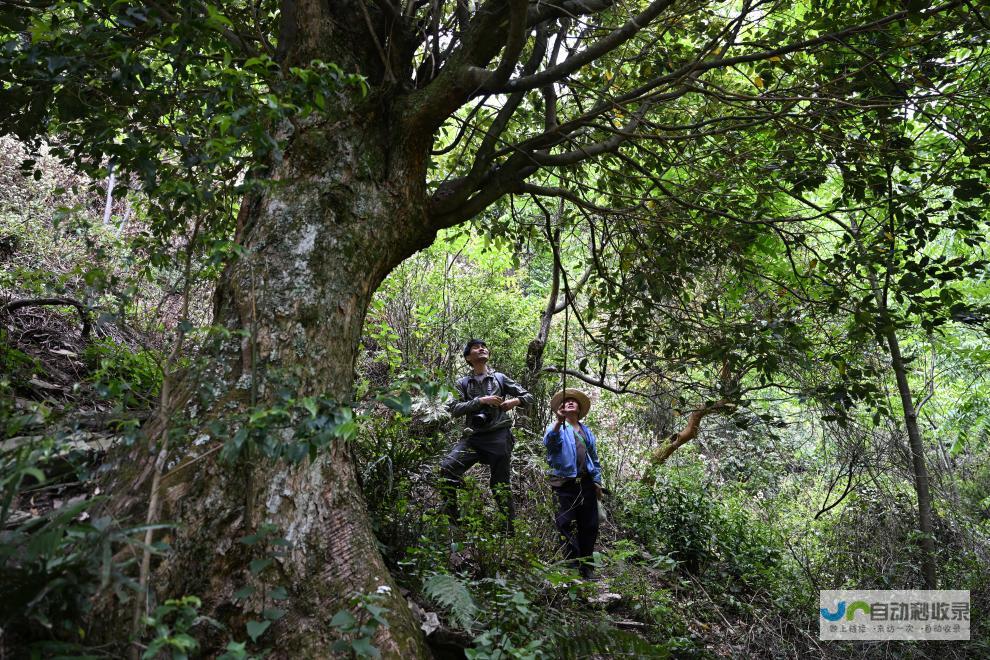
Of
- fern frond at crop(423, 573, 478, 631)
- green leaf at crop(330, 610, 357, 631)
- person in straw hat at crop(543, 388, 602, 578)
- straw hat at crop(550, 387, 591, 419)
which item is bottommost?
fern frond at crop(423, 573, 478, 631)

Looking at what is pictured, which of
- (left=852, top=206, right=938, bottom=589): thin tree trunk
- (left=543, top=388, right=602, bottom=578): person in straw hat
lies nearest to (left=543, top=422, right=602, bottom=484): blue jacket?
(left=543, top=388, right=602, bottom=578): person in straw hat

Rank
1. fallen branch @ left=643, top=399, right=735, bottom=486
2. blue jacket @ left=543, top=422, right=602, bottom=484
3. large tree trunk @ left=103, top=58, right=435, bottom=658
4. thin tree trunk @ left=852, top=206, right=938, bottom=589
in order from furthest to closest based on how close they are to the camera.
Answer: fallen branch @ left=643, top=399, right=735, bottom=486, thin tree trunk @ left=852, top=206, right=938, bottom=589, blue jacket @ left=543, top=422, right=602, bottom=484, large tree trunk @ left=103, top=58, right=435, bottom=658

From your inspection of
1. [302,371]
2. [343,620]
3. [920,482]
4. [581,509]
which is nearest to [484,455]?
[581,509]

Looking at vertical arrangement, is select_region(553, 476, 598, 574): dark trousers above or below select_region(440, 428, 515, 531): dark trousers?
below

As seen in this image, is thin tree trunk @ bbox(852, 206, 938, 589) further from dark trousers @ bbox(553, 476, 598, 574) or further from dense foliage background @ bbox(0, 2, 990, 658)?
dark trousers @ bbox(553, 476, 598, 574)

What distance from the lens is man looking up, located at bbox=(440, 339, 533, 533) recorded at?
18.8 ft

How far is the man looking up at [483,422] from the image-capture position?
18.8 ft

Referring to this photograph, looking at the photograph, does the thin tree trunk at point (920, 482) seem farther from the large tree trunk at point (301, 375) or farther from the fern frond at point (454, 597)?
the fern frond at point (454, 597)

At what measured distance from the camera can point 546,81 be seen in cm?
371

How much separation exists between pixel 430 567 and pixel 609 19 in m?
4.07

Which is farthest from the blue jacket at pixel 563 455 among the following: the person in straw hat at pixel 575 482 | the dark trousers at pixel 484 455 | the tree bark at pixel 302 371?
the tree bark at pixel 302 371

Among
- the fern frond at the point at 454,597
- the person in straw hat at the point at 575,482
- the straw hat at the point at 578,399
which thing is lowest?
the fern frond at the point at 454,597

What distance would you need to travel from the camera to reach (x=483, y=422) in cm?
589

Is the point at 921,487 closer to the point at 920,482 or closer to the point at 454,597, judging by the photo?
the point at 920,482
